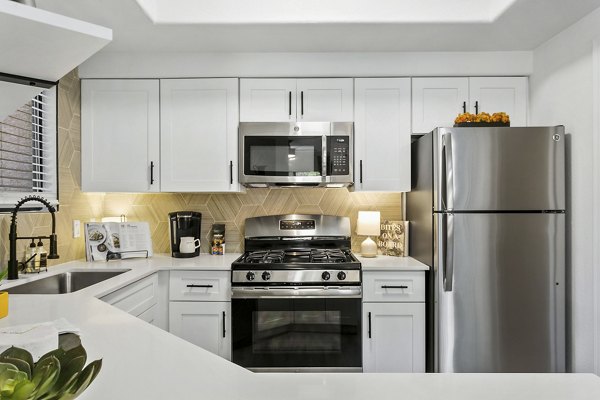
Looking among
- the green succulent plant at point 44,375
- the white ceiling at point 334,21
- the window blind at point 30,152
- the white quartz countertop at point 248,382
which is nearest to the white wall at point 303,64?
the white ceiling at point 334,21

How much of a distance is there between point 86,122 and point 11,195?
2.72ft

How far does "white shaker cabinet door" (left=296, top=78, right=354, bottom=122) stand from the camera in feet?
9.15

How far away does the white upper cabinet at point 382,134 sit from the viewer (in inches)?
109

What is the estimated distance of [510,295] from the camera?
2303 mm

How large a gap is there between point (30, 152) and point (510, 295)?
10.0ft

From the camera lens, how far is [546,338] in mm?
2307

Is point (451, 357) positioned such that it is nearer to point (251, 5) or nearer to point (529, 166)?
point (529, 166)

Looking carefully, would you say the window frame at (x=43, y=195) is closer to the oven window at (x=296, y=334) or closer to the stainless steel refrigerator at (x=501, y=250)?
the oven window at (x=296, y=334)

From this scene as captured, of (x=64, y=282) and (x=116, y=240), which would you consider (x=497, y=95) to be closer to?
Answer: (x=116, y=240)

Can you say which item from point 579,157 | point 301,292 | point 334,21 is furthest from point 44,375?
point 579,157

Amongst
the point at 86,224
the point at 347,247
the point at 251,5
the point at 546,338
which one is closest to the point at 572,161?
the point at 546,338

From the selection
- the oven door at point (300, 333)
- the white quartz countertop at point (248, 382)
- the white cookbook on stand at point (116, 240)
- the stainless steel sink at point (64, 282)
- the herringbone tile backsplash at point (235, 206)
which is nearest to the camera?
the white quartz countertop at point (248, 382)

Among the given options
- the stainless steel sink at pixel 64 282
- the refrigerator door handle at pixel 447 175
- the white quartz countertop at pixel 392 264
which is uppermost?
the refrigerator door handle at pixel 447 175

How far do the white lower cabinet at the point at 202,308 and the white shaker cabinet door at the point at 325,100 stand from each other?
4.21 ft
